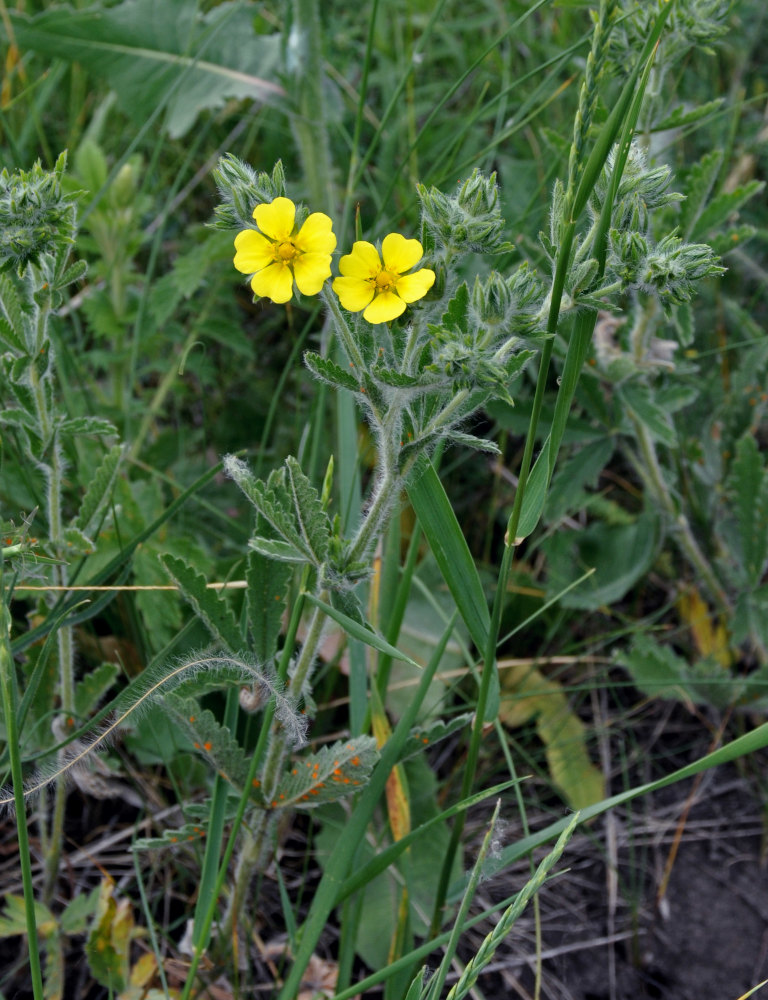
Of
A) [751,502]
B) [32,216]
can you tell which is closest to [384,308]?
[32,216]

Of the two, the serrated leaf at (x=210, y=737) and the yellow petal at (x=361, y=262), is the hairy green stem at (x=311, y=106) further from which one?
the serrated leaf at (x=210, y=737)

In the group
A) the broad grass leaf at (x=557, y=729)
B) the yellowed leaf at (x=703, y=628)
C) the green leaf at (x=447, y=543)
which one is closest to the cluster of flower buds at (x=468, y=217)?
the green leaf at (x=447, y=543)

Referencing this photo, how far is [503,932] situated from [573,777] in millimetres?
1206

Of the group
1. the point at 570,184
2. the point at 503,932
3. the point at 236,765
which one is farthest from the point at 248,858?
the point at 570,184

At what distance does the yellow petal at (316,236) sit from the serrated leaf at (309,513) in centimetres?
32

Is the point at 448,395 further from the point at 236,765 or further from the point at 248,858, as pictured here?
the point at 248,858

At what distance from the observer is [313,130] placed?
2.84m

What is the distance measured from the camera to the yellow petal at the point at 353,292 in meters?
1.28

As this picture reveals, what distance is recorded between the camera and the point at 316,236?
1284mm

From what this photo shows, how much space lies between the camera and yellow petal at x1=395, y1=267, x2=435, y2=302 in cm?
125

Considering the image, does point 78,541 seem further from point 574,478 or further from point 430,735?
point 574,478

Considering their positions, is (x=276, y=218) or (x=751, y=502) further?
(x=751, y=502)

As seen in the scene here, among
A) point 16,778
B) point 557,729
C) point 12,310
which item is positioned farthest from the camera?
point 557,729

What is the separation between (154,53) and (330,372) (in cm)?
207
